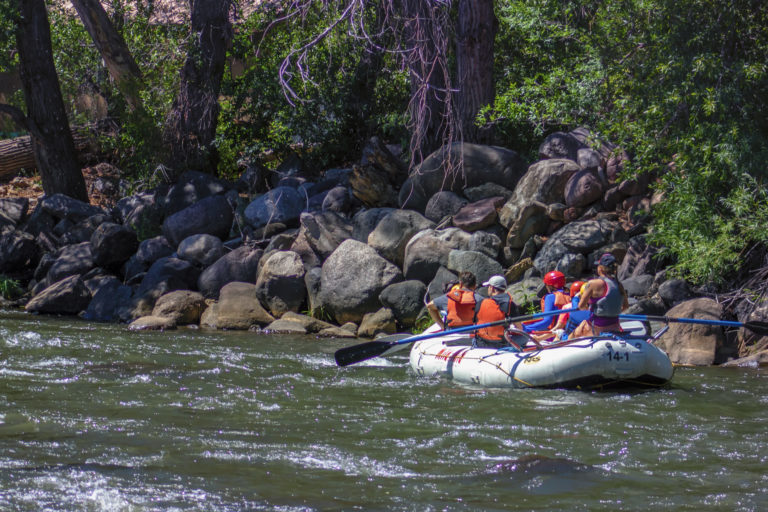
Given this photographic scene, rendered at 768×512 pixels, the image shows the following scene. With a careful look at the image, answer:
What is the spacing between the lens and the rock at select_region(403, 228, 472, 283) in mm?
12398

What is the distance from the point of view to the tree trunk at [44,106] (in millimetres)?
17125

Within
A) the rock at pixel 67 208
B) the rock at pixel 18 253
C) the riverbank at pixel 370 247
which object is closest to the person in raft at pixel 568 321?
the riverbank at pixel 370 247

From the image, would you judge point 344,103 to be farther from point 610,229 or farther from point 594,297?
point 594,297

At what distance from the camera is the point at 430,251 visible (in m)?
12.5

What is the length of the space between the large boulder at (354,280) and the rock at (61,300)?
4638 mm

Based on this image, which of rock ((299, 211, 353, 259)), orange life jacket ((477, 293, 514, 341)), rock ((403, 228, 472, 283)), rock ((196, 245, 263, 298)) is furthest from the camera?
rock ((196, 245, 263, 298))

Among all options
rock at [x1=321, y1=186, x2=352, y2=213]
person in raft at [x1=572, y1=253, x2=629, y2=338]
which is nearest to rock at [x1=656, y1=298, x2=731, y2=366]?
person in raft at [x1=572, y1=253, x2=629, y2=338]

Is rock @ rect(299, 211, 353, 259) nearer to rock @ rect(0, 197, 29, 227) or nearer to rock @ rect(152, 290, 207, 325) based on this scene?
rock @ rect(152, 290, 207, 325)

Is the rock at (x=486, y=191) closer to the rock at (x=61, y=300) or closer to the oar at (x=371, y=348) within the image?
the oar at (x=371, y=348)

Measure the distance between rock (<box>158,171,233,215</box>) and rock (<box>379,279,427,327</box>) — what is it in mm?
5648

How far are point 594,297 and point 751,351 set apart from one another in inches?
115

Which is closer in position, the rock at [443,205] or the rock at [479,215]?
the rock at [479,215]

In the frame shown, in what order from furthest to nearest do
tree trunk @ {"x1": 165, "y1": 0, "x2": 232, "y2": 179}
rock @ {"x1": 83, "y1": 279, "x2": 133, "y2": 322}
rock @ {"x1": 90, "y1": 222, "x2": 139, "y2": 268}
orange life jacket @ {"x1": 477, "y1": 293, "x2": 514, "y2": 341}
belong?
tree trunk @ {"x1": 165, "y1": 0, "x2": 232, "y2": 179}, rock @ {"x1": 90, "y1": 222, "x2": 139, "y2": 268}, rock @ {"x1": 83, "y1": 279, "x2": 133, "y2": 322}, orange life jacket @ {"x1": 477, "y1": 293, "x2": 514, "y2": 341}

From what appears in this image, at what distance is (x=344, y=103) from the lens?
54.6 ft
